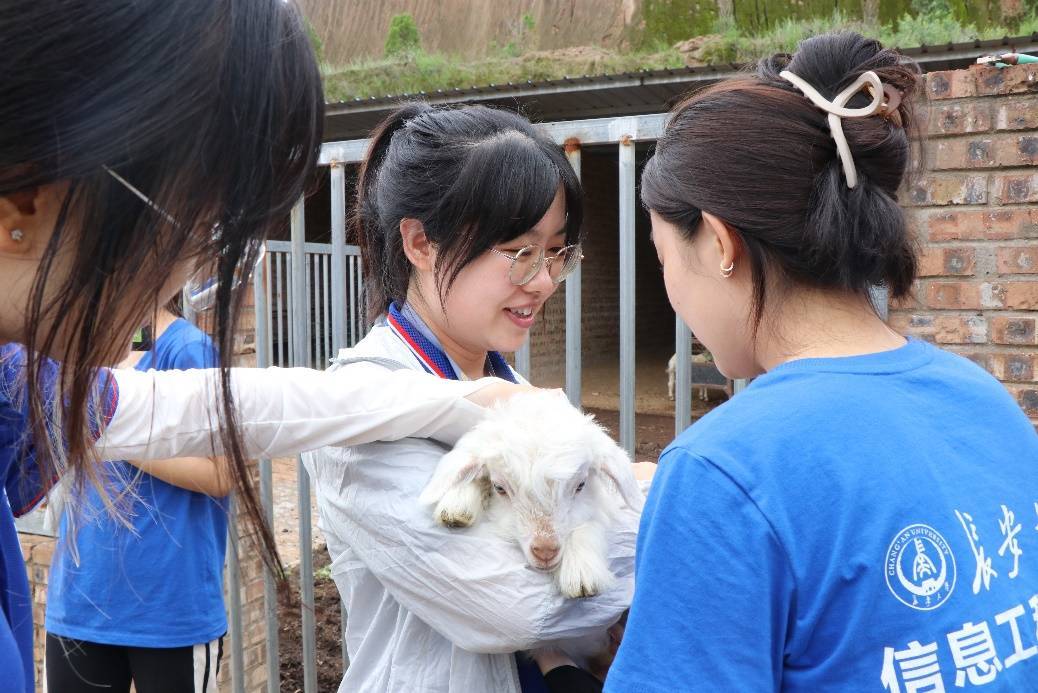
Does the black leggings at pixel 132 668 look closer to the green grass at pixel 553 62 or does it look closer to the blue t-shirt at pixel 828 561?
the blue t-shirt at pixel 828 561

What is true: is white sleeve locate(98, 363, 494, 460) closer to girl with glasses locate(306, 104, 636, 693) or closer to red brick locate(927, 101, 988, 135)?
girl with glasses locate(306, 104, 636, 693)

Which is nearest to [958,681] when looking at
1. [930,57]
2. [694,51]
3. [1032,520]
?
[1032,520]

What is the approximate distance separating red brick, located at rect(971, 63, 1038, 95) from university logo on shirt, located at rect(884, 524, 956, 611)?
88.9 inches

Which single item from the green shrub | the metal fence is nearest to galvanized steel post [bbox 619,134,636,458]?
the metal fence

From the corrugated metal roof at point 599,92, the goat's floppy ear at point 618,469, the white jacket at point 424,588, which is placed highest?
the corrugated metal roof at point 599,92

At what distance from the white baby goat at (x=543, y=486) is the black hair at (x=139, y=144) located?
0.67m

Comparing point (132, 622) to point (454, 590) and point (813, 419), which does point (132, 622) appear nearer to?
point (454, 590)

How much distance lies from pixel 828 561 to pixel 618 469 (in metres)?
0.73

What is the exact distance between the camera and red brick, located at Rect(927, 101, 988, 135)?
2756 millimetres

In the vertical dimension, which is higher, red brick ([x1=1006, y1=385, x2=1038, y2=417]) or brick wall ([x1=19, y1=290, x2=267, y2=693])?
red brick ([x1=1006, y1=385, x2=1038, y2=417])

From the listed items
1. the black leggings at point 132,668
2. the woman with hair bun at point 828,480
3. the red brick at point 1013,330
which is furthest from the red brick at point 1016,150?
the black leggings at point 132,668

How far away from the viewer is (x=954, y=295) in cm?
286

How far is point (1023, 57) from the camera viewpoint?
2.72 meters

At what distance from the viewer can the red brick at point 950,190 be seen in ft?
9.13
